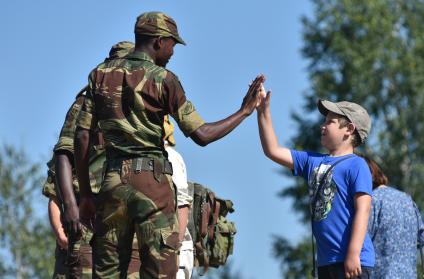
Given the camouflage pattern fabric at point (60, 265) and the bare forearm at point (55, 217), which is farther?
the bare forearm at point (55, 217)

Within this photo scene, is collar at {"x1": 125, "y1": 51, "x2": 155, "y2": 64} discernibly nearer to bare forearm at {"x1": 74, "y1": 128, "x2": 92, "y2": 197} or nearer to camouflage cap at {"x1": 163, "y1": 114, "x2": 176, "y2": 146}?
bare forearm at {"x1": 74, "y1": 128, "x2": 92, "y2": 197}

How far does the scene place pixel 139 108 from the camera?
9.05m

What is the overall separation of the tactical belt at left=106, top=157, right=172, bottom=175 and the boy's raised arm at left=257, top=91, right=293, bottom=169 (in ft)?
4.25

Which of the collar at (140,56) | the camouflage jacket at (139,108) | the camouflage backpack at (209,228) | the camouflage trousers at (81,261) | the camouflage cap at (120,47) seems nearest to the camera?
the camouflage jacket at (139,108)

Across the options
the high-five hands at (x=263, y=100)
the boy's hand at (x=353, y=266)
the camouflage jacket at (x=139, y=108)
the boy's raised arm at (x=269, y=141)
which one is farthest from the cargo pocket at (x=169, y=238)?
the boy's raised arm at (x=269, y=141)

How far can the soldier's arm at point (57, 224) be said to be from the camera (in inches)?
437

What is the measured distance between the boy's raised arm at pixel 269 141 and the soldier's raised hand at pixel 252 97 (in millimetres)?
745

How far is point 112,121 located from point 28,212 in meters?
41.5

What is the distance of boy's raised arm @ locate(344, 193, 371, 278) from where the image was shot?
976 cm

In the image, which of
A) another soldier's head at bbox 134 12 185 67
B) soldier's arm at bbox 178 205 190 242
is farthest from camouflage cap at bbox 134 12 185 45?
soldier's arm at bbox 178 205 190 242

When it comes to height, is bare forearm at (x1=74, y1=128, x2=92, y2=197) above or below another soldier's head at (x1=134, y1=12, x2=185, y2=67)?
below

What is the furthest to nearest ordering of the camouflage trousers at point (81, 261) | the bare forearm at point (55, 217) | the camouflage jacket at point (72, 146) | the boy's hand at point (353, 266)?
1. the bare forearm at point (55, 217)
2. the camouflage trousers at point (81, 261)
3. the camouflage jacket at point (72, 146)
4. the boy's hand at point (353, 266)

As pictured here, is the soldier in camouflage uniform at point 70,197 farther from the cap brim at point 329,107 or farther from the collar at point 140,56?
the cap brim at point 329,107

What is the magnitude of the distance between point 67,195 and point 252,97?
53.5 inches
